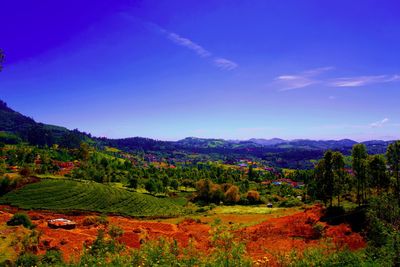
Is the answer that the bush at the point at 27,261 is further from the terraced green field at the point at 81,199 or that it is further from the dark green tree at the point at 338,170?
the dark green tree at the point at 338,170

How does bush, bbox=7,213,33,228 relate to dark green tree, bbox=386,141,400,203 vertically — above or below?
below

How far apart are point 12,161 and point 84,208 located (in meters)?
66.6

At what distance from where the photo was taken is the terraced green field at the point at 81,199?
62.9 m

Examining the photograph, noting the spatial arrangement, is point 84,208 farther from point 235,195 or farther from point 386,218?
point 386,218

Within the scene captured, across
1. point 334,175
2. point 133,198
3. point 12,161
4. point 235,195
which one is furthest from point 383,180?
point 12,161

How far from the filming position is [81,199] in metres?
67.3

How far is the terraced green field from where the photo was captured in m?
62.9

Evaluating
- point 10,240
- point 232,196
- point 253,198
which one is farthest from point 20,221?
point 253,198

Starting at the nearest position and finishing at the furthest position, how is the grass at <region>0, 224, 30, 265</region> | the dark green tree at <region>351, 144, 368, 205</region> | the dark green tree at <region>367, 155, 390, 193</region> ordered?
the grass at <region>0, 224, 30, 265</region>
the dark green tree at <region>367, 155, 390, 193</region>
the dark green tree at <region>351, 144, 368, 205</region>

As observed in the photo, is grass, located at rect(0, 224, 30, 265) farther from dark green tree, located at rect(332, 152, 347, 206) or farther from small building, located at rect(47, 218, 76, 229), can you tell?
dark green tree, located at rect(332, 152, 347, 206)

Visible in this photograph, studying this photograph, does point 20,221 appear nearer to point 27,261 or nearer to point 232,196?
point 27,261

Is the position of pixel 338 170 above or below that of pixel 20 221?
above

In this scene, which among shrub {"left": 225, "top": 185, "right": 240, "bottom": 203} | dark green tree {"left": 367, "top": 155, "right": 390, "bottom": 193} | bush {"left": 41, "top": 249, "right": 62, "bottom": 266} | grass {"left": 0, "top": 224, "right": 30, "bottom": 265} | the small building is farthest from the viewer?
shrub {"left": 225, "top": 185, "right": 240, "bottom": 203}

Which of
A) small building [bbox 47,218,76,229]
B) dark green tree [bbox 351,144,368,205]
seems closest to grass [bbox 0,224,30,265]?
small building [bbox 47,218,76,229]
